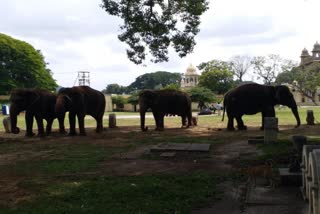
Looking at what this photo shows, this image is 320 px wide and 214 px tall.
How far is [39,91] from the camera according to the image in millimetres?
18531

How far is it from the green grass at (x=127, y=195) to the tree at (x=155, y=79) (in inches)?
5571

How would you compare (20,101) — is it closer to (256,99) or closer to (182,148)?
(182,148)

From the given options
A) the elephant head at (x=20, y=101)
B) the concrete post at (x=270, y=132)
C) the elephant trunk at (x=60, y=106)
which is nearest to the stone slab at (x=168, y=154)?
the concrete post at (x=270, y=132)

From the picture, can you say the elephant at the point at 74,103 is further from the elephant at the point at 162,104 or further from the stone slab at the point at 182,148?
the stone slab at the point at 182,148

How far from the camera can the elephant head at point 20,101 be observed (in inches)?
707

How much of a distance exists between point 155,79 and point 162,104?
426 ft

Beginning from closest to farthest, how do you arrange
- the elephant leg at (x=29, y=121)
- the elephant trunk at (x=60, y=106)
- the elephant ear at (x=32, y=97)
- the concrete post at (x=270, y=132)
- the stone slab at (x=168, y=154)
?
1. the stone slab at (x=168, y=154)
2. the concrete post at (x=270, y=132)
3. the elephant trunk at (x=60, y=106)
4. the elephant ear at (x=32, y=97)
5. the elephant leg at (x=29, y=121)

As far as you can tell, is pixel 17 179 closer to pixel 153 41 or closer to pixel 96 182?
pixel 96 182

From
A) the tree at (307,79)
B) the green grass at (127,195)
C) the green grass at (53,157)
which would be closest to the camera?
the green grass at (127,195)

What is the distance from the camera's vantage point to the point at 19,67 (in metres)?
67.9

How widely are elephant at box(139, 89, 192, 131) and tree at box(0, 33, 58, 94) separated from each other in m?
47.4

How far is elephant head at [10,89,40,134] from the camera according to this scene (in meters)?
18.0

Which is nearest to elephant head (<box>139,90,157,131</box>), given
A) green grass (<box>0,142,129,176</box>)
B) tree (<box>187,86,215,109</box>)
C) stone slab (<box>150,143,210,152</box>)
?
green grass (<box>0,142,129,176</box>)

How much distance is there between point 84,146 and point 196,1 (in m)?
9.86
